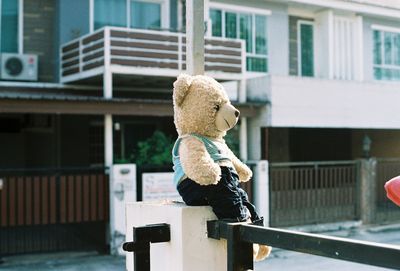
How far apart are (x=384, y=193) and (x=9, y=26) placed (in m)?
9.97

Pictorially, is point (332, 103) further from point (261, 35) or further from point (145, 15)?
point (145, 15)

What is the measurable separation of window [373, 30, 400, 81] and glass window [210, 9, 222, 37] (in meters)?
5.95

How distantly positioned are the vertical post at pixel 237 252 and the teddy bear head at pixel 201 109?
91cm

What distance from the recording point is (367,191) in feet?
45.3

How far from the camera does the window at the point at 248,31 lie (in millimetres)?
15828

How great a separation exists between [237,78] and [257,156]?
188 cm

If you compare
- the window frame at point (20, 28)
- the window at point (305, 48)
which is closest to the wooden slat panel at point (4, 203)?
the window frame at point (20, 28)

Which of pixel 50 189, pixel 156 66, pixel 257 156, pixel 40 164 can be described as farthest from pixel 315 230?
pixel 40 164

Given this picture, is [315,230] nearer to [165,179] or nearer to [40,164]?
[165,179]

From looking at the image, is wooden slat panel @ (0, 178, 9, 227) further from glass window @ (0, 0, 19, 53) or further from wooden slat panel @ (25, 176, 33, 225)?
glass window @ (0, 0, 19, 53)

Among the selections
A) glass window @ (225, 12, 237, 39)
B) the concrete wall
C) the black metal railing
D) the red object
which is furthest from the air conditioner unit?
the red object

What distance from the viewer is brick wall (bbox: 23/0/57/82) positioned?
14.0m

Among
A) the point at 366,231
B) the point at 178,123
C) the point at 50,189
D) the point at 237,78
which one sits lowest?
the point at 366,231

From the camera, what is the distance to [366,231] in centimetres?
1339
